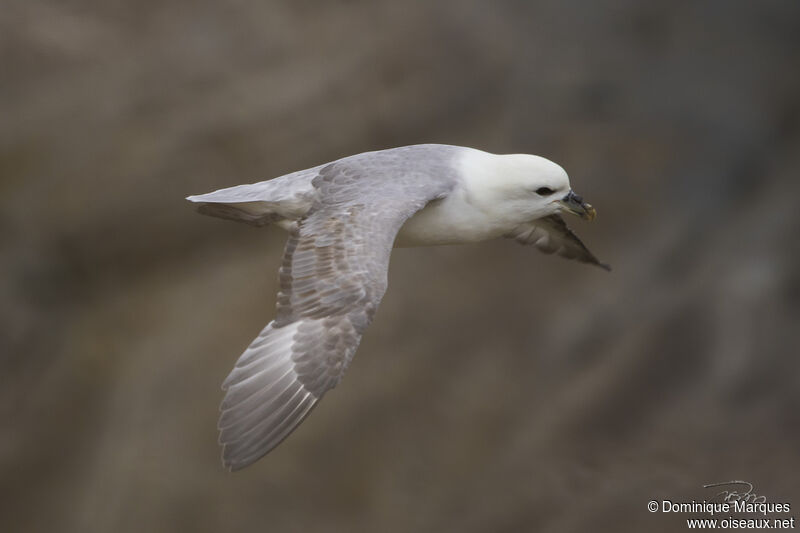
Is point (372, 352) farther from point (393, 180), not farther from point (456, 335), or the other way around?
point (393, 180)

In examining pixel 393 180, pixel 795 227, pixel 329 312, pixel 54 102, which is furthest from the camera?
pixel 795 227

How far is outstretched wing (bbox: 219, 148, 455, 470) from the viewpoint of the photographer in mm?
1991

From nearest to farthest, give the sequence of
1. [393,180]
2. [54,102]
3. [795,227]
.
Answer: [393,180], [54,102], [795,227]

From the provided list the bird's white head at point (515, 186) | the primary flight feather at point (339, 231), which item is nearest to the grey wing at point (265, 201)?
the primary flight feather at point (339, 231)

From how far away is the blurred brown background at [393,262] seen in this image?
176 inches

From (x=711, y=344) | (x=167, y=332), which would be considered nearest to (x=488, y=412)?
(x=711, y=344)

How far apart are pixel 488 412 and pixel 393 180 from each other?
8.62 ft

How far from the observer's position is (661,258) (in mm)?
4828

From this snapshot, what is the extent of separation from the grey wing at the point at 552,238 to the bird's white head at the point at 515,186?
0.43m

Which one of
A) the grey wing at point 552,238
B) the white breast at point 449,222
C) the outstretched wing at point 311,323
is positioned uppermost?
the grey wing at point 552,238

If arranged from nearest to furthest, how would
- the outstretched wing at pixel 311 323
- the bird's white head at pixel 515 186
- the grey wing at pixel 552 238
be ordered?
the outstretched wing at pixel 311 323 < the bird's white head at pixel 515 186 < the grey wing at pixel 552 238

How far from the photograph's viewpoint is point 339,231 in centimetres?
214
